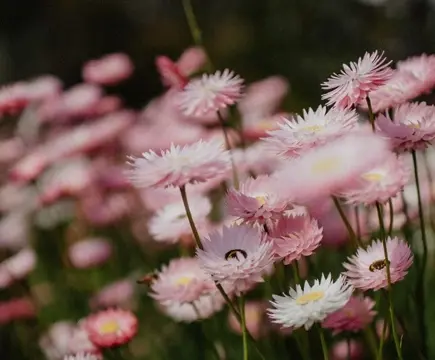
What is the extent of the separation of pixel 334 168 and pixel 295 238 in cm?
16

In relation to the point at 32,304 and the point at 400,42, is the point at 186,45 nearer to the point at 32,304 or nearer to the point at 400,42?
the point at 400,42

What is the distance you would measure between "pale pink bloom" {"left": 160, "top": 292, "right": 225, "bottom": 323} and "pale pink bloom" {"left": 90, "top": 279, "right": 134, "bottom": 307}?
177mm

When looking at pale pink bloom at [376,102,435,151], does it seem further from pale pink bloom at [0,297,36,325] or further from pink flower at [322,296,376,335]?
pale pink bloom at [0,297,36,325]

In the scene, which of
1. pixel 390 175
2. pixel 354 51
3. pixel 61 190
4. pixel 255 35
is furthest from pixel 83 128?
pixel 255 35

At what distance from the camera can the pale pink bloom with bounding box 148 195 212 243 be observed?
835mm

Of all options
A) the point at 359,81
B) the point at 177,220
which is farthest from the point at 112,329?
the point at 359,81

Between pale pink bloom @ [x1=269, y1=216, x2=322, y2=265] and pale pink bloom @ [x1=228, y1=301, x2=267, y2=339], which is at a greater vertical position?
pale pink bloom @ [x1=269, y1=216, x2=322, y2=265]

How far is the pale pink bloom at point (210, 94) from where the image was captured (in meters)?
0.74

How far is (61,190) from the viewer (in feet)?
4.44

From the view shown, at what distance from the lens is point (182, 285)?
0.78 m

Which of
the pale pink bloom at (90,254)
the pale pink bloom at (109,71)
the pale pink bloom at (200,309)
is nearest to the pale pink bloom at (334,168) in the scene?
the pale pink bloom at (200,309)

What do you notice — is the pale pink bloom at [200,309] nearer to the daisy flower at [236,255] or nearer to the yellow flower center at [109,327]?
the yellow flower center at [109,327]

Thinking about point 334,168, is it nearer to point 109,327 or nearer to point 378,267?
point 378,267

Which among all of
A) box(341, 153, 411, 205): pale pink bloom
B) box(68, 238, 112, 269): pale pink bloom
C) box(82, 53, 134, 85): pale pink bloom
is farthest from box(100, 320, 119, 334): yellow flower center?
box(82, 53, 134, 85): pale pink bloom
